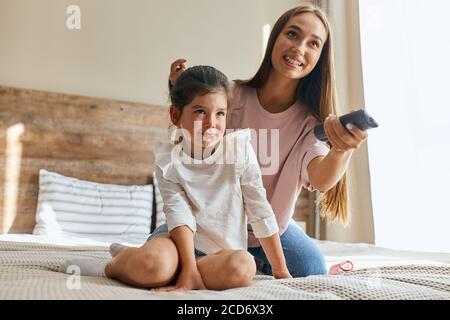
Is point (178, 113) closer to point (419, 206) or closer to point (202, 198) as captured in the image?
point (202, 198)

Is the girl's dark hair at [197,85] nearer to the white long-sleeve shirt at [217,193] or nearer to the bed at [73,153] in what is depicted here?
the white long-sleeve shirt at [217,193]

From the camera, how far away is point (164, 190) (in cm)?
114

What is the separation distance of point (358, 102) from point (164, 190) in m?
2.02

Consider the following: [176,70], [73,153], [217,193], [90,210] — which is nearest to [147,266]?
[217,193]

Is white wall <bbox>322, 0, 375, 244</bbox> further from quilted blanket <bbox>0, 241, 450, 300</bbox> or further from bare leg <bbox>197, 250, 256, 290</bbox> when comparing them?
bare leg <bbox>197, 250, 256, 290</bbox>

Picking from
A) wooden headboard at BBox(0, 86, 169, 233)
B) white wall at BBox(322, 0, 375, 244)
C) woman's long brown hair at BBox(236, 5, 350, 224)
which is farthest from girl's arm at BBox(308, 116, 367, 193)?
wooden headboard at BBox(0, 86, 169, 233)

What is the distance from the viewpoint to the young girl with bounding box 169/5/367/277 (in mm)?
1432

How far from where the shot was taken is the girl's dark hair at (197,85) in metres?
1.18

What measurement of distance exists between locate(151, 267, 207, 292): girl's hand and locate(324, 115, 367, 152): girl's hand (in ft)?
1.49

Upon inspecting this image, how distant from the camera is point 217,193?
3.79ft

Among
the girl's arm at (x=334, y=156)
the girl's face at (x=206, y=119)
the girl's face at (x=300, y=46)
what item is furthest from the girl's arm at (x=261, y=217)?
the girl's face at (x=300, y=46)

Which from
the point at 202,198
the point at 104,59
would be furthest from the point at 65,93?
the point at 202,198
